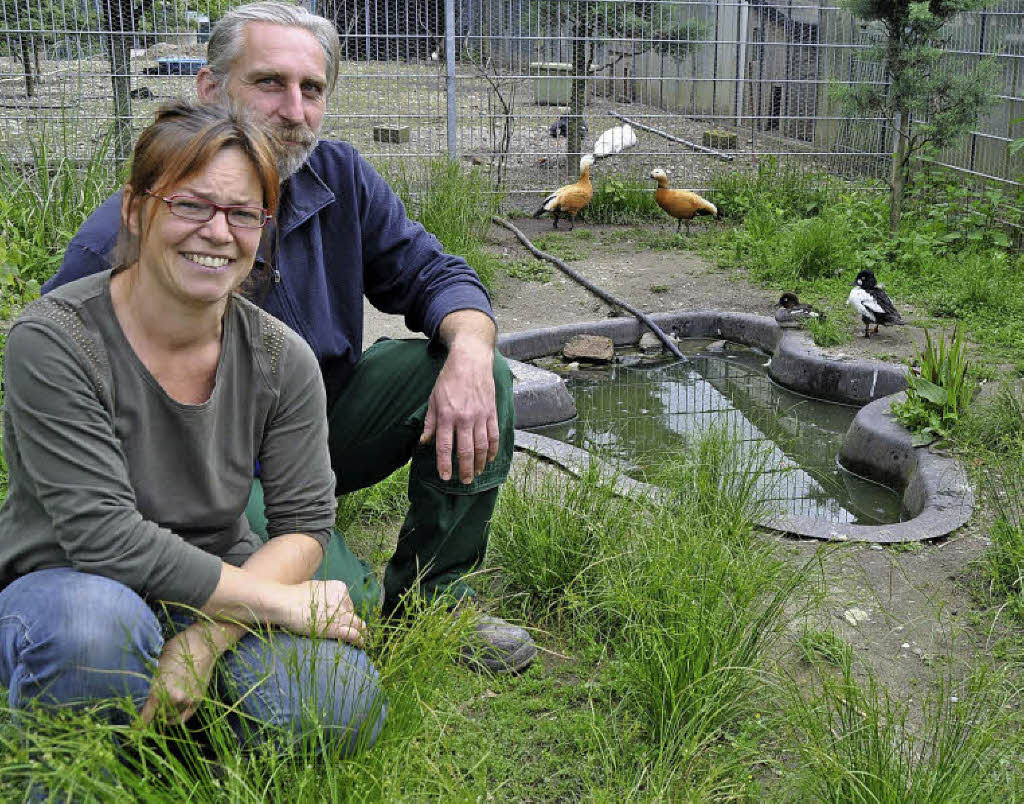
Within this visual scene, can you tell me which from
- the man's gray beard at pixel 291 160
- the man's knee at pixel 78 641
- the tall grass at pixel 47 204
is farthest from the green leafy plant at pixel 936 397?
the tall grass at pixel 47 204

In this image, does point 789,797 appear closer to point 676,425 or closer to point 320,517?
point 320,517

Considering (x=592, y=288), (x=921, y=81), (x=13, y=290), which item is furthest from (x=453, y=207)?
(x=921, y=81)

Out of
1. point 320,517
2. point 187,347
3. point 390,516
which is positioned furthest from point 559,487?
point 187,347

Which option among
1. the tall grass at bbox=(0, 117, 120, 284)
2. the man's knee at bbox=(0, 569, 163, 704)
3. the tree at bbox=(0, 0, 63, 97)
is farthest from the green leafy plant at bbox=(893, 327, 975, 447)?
the tree at bbox=(0, 0, 63, 97)

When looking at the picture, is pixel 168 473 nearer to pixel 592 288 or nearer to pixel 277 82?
pixel 277 82

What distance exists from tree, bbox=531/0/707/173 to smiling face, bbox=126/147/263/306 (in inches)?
290

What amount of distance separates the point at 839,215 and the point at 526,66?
331 cm

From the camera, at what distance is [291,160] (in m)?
2.68

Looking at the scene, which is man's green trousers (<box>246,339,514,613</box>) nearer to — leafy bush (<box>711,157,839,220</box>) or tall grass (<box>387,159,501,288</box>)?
tall grass (<box>387,159,501,288</box>)

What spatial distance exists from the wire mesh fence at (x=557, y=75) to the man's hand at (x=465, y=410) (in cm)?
479

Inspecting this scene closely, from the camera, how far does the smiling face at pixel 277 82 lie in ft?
8.83

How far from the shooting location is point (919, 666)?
285cm

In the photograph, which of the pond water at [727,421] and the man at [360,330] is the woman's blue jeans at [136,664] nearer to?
the man at [360,330]

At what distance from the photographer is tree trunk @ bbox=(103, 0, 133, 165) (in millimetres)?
7395
